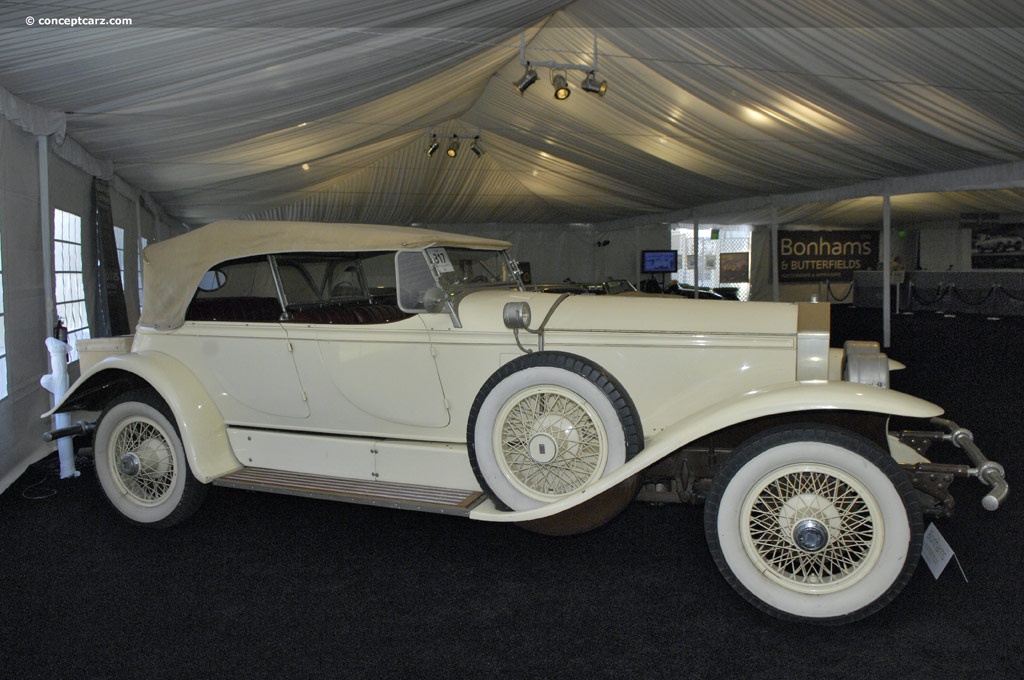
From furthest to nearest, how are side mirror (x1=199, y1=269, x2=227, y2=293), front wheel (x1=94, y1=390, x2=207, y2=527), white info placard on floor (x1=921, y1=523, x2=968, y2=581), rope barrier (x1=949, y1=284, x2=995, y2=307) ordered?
rope barrier (x1=949, y1=284, x2=995, y2=307), side mirror (x1=199, y1=269, x2=227, y2=293), front wheel (x1=94, y1=390, x2=207, y2=527), white info placard on floor (x1=921, y1=523, x2=968, y2=581)

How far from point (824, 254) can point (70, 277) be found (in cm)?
2352

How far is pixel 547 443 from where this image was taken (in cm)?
333

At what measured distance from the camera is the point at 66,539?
4004 millimetres

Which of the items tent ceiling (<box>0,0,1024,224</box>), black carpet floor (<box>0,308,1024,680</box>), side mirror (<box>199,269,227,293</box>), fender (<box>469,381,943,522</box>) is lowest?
black carpet floor (<box>0,308,1024,680</box>)

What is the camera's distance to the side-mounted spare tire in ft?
10.5

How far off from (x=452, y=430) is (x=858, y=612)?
2.02 metres

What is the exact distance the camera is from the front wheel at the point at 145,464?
13.6ft

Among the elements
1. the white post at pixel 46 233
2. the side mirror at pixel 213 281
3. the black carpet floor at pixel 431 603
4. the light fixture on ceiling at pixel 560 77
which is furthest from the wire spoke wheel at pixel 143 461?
the light fixture on ceiling at pixel 560 77

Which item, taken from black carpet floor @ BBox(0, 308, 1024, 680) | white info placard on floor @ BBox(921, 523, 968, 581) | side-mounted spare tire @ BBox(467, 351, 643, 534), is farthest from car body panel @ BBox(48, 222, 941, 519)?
white info placard on floor @ BBox(921, 523, 968, 581)

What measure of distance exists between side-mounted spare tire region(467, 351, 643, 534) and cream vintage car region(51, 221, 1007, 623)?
10 millimetres

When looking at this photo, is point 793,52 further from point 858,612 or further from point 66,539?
point 66,539

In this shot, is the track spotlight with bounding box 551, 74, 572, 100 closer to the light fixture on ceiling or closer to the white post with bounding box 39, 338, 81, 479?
the light fixture on ceiling

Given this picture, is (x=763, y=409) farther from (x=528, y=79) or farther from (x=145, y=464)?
(x=528, y=79)

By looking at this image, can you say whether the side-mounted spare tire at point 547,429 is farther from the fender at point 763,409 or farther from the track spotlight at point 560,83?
the track spotlight at point 560,83
